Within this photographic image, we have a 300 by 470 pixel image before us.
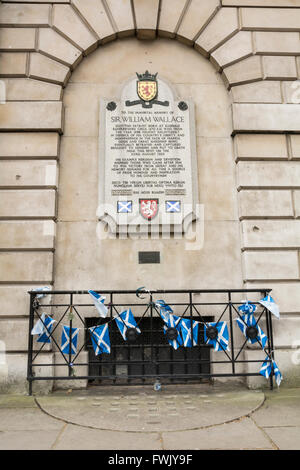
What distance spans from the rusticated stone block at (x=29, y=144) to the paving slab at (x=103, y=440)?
4.46m

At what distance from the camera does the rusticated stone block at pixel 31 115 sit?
6570 mm

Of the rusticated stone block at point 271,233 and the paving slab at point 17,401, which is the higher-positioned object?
the rusticated stone block at point 271,233

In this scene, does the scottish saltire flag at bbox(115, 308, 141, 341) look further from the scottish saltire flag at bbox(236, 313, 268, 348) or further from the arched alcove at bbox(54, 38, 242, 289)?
the scottish saltire flag at bbox(236, 313, 268, 348)

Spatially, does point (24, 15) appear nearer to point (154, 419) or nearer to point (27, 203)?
point (27, 203)

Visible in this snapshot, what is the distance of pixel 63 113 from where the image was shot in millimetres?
6855

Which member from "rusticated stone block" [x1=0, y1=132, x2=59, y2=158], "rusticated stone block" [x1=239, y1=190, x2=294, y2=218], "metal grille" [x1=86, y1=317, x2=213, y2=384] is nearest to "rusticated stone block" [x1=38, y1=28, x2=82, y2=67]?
"rusticated stone block" [x1=0, y1=132, x2=59, y2=158]

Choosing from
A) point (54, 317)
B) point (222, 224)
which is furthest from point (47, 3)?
point (54, 317)

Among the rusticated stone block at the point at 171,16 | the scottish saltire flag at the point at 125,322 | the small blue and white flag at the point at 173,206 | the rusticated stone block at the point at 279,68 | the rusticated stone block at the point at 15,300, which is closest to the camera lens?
the scottish saltire flag at the point at 125,322

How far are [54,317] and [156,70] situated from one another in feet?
16.5

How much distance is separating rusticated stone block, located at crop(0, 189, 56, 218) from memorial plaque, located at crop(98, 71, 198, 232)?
0.89 meters

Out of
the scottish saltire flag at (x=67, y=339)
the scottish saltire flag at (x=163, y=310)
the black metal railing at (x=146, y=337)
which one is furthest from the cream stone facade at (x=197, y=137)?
the scottish saltire flag at (x=163, y=310)

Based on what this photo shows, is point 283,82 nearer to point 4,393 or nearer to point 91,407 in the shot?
point 91,407

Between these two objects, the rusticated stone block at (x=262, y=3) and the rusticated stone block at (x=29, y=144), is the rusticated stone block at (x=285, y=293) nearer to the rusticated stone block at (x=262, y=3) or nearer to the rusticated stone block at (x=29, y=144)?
the rusticated stone block at (x=29, y=144)

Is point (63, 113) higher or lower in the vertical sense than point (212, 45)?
lower
